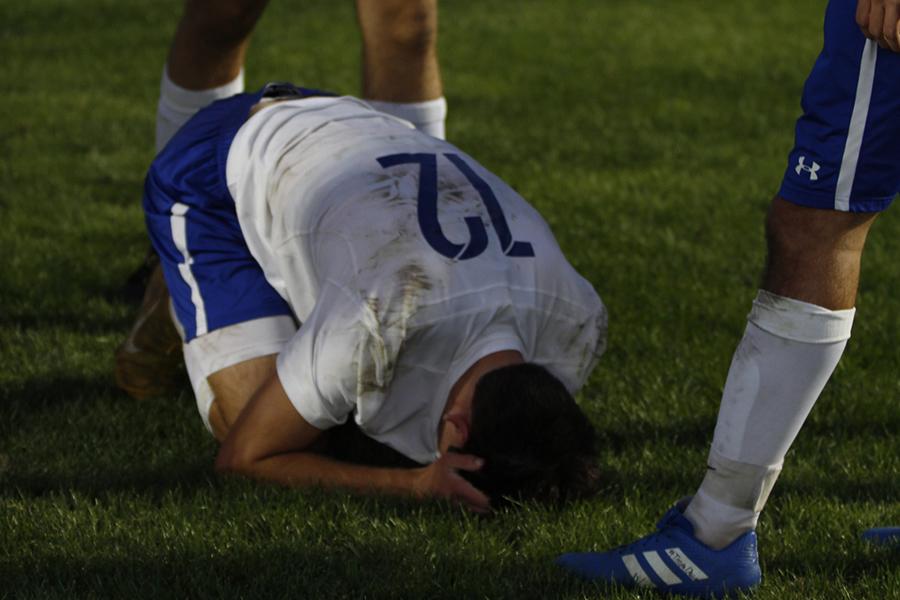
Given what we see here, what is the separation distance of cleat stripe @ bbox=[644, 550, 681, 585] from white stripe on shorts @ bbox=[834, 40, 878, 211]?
78cm

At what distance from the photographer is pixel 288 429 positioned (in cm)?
343

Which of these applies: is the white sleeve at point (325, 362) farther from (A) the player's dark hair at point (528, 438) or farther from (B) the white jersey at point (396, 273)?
(A) the player's dark hair at point (528, 438)

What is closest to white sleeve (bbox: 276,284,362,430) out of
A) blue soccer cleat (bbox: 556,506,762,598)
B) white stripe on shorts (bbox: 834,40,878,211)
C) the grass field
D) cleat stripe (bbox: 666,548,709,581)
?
the grass field

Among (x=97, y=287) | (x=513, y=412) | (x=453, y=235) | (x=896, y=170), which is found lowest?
(x=97, y=287)

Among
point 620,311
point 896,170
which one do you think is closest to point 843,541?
point 896,170

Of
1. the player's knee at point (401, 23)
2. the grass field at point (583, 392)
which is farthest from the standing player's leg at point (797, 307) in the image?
the player's knee at point (401, 23)

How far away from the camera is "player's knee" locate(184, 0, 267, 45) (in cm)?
471

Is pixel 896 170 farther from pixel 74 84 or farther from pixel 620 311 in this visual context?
pixel 74 84

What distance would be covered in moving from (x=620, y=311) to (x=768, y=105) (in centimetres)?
369

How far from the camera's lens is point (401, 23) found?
4.58m

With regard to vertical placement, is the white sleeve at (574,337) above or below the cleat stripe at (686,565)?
above

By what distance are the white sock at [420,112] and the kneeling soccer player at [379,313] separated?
655 mm

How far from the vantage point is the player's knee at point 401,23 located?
4.57 m

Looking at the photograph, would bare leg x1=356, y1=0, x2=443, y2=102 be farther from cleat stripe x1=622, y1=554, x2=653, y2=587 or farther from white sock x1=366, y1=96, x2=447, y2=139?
cleat stripe x1=622, y1=554, x2=653, y2=587
